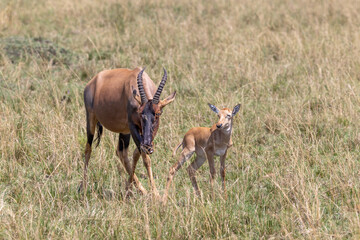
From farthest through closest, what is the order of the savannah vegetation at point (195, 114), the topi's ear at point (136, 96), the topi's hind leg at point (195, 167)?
the topi's hind leg at point (195, 167) < the topi's ear at point (136, 96) < the savannah vegetation at point (195, 114)

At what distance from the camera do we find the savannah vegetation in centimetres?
543

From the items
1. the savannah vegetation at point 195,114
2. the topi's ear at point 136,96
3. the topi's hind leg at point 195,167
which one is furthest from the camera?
the topi's hind leg at point 195,167

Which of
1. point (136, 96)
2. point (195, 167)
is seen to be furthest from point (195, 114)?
point (136, 96)

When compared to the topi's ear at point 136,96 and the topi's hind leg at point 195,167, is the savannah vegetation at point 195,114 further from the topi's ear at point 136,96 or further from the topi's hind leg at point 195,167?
the topi's ear at point 136,96

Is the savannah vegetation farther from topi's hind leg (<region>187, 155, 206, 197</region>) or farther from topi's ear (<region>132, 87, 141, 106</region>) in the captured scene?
topi's ear (<region>132, 87, 141, 106</region>)

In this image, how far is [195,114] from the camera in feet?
29.1

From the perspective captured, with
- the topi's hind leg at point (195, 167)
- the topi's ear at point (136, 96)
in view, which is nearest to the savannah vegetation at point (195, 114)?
the topi's hind leg at point (195, 167)

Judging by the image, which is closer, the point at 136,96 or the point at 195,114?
the point at 136,96

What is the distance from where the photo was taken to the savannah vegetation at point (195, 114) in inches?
214

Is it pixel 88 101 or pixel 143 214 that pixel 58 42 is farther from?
pixel 143 214

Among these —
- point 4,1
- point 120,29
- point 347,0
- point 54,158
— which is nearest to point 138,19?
point 120,29

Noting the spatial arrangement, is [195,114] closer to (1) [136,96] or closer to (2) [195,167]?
(2) [195,167]

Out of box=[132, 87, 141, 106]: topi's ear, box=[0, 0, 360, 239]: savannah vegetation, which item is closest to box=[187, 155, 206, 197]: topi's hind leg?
box=[0, 0, 360, 239]: savannah vegetation

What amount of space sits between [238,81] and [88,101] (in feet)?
11.8
